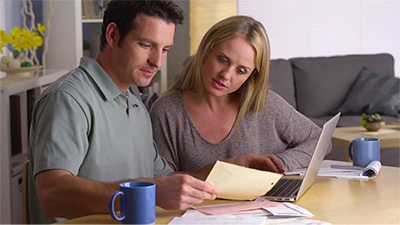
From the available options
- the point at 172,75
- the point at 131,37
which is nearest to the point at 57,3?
the point at 172,75

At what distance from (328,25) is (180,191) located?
4884mm

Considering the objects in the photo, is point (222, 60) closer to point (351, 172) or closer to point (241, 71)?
point (241, 71)

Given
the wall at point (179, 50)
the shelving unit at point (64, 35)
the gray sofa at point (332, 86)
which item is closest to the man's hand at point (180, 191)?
the shelving unit at point (64, 35)

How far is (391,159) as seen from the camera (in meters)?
4.03

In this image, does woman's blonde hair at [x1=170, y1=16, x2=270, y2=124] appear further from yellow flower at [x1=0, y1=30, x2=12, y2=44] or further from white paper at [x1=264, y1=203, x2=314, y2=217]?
yellow flower at [x1=0, y1=30, x2=12, y2=44]

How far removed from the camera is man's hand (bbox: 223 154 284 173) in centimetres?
168

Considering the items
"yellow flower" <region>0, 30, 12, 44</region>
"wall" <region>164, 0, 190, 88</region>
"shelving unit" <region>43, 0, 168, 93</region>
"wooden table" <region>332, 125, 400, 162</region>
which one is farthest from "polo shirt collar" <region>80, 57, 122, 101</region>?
"wall" <region>164, 0, 190, 88</region>

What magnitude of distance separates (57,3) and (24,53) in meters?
0.45

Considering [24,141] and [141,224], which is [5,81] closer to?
[24,141]

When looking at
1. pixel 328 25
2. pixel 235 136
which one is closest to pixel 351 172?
pixel 235 136

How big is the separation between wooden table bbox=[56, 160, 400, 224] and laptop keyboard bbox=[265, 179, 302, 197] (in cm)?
3

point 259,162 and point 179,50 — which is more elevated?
point 179,50

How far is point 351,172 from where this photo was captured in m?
1.76

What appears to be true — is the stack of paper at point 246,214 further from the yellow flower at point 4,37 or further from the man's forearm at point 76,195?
the yellow flower at point 4,37
